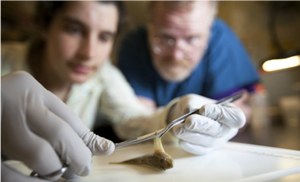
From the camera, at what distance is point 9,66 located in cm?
75

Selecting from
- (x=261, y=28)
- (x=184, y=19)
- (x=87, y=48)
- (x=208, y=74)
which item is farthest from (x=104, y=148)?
(x=261, y=28)

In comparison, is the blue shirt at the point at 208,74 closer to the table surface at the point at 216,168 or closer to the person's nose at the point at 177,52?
the person's nose at the point at 177,52

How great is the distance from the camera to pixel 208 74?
98cm

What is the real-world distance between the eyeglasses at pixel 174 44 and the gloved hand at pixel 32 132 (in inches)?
20.9

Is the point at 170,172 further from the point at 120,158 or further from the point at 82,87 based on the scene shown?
the point at 82,87

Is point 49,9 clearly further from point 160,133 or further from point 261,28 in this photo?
point 261,28

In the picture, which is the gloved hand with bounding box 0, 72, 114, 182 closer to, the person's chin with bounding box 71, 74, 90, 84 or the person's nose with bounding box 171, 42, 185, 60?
the person's chin with bounding box 71, 74, 90, 84

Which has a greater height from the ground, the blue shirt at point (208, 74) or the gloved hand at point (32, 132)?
the gloved hand at point (32, 132)

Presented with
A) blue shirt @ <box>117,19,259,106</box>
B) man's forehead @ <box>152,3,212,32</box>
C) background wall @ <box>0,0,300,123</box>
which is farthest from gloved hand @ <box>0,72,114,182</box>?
background wall @ <box>0,0,300,123</box>

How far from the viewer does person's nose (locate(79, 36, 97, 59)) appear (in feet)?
2.26

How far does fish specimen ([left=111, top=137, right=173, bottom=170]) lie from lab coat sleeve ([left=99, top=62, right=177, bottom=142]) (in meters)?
0.27

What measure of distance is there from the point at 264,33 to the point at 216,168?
43.4 inches

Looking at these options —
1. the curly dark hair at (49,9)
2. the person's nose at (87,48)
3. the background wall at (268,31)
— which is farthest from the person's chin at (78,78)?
the background wall at (268,31)

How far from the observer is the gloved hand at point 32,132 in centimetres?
29
